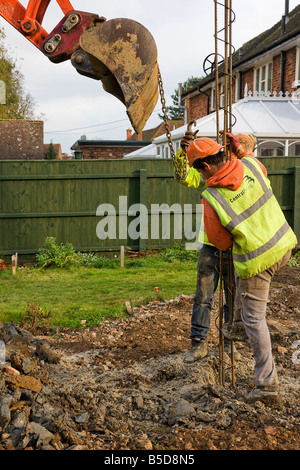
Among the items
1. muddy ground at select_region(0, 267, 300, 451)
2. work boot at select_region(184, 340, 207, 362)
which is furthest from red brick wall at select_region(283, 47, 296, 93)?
work boot at select_region(184, 340, 207, 362)

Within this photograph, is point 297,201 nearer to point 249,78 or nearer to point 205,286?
point 205,286

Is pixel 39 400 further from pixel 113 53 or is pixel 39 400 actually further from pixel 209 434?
pixel 113 53

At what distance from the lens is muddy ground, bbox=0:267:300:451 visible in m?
3.09

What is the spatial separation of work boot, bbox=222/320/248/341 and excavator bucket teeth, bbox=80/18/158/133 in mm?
1727

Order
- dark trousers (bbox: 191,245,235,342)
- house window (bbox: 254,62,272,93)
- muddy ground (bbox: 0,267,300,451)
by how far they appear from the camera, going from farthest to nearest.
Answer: house window (bbox: 254,62,272,93) < dark trousers (bbox: 191,245,235,342) < muddy ground (bbox: 0,267,300,451)

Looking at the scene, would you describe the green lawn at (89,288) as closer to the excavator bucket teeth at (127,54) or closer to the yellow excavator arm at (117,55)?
the yellow excavator arm at (117,55)

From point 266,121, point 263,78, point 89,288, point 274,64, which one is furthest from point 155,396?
point 263,78

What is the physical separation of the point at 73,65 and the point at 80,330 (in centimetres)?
342

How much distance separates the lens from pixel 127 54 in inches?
137

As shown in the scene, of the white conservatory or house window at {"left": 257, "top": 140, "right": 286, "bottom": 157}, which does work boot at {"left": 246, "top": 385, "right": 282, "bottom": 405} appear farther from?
house window at {"left": 257, "top": 140, "right": 286, "bottom": 157}

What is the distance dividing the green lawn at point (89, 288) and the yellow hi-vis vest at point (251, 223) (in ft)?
10.7

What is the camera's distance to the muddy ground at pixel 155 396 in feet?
10.2

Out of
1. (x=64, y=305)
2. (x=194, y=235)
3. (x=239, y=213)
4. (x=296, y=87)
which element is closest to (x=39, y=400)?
(x=239, y=213)
